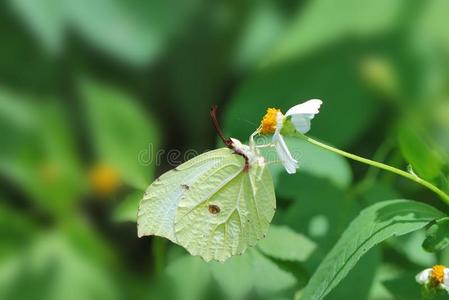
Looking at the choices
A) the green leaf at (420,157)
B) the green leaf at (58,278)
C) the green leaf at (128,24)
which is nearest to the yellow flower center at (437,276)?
the green leaf at (420,157)

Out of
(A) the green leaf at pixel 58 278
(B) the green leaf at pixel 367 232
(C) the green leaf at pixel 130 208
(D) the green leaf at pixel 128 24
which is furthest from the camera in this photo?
Result: (D) the green leaf at pixel 128 24

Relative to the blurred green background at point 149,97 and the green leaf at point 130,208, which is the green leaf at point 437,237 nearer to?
the blurred green background at point 149,97

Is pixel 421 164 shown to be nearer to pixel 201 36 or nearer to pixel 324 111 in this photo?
pixel 324 111

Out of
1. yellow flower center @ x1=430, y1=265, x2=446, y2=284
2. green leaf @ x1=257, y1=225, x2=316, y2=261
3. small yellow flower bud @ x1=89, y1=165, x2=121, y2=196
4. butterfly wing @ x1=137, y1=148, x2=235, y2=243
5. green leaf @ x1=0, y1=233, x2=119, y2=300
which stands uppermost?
yellow flower center @ x1=430, y1=265, x2=446, y2=284

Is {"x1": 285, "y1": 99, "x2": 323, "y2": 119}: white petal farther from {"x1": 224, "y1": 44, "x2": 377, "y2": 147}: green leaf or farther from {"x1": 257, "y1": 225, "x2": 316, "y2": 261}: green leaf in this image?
{"x1": 224, "y1": 44, "x2": 377, "y2": 147}: green leaf

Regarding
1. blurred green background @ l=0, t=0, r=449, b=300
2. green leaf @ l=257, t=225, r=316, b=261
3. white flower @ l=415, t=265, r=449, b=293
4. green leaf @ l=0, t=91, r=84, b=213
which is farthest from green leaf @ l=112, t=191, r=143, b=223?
white flower @ l=415, t=265, r=449, b=293

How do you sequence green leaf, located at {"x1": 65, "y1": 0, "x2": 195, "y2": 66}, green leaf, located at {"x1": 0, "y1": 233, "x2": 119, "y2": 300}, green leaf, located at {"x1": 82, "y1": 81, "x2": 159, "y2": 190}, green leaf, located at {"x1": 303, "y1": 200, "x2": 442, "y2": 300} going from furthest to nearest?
green leaf, located at {"x1": 65, "y1": 0, "x2": 195, "y2": 66}
green leaf, located at {"x1": 82, "y1": 81, "x2": 159, "y2": 190}
green leaf, located at {"x1": 0, "y1": 233, "x2": 119, "y2": 300}
green leaf, located at {"x1": 303, "y1": 200, "x2": 442, "y2": 300}
